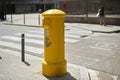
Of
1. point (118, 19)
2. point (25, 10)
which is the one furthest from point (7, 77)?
point (25, 10)

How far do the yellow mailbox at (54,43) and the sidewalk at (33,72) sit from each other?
0.23m

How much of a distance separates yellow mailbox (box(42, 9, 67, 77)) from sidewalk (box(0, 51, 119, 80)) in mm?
229

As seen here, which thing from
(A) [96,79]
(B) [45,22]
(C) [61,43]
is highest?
(B) [45,22]

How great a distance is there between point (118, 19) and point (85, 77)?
1445cm

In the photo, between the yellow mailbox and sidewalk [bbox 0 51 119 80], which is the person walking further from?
the yellow mailbox

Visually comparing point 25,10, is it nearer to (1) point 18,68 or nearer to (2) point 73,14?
(2) point 73,14


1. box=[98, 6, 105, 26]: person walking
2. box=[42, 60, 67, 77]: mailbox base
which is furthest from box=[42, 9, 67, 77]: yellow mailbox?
box=[98, 6, 105, 26]: person walking

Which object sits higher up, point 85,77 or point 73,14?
point 73,14

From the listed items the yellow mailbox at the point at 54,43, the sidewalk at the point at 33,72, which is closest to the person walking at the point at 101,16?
the sidewalk at the point at 33,72

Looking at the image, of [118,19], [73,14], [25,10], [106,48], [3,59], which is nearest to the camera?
[3,59]

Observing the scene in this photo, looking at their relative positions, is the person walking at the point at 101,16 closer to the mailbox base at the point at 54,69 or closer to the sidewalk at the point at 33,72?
A: the sidewalk at the point at 33,72

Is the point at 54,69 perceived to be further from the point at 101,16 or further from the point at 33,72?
the point at 101,16

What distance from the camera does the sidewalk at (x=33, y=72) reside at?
6176mm

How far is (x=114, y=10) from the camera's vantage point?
Result: 22.3 meters
